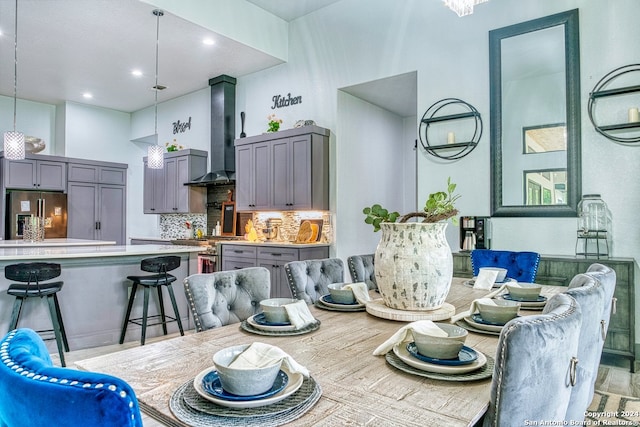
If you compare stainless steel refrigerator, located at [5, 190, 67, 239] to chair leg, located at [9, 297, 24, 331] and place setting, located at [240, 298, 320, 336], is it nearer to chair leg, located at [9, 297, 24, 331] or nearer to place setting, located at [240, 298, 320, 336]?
chair leg, located at [9, 297, 24, 331]

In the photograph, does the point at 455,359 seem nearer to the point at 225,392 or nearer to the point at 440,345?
the point at 440,345

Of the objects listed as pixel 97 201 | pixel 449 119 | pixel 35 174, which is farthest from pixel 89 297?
pixel 97 201

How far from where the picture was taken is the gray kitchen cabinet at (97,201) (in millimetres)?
7379

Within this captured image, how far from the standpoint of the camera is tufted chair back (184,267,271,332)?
1.71m

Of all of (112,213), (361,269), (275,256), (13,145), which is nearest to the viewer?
(361,269)

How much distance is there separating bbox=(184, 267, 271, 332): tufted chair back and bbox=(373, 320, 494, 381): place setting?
0.81m

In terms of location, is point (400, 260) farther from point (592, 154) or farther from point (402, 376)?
point (592, 154)

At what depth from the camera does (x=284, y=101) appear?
5867 mm

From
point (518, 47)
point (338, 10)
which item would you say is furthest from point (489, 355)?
point (338, 10)

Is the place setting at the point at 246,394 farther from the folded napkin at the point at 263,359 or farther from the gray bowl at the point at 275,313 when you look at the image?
the gray bowl at the point at 275,313

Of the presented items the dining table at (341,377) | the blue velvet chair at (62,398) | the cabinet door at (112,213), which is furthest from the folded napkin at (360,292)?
the cabinet door at (112,213)

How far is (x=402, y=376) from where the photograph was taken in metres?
1.06

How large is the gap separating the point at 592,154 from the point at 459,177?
3.82 feet

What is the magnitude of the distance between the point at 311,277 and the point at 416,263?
891mm
